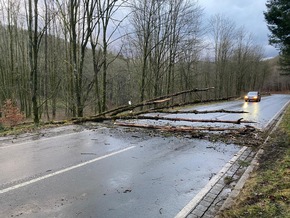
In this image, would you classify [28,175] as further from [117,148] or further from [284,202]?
[284,202]

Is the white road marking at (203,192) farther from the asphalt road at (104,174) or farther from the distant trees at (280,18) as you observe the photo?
the distant trees at (280,18)

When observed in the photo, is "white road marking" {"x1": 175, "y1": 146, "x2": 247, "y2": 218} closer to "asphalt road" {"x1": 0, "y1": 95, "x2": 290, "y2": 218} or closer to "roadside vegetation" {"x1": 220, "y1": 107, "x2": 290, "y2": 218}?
"asphalt road" {"x1": 0, "y1": 95, "x2": 290, "y2": 218}

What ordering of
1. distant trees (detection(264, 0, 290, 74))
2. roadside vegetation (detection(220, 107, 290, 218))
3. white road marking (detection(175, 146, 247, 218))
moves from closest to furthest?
roadside vegetation (detection(220, 107, 290, 218)) < white road marking (detection(175, 146, 247, 218)) < distant trees (detection(264, 0, 290, 74))

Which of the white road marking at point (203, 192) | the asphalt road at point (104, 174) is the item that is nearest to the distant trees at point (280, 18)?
the asphalt road at point (104, 174)

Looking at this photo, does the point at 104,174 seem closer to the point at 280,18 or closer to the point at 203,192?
the point at 203,192

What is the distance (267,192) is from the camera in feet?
15.8

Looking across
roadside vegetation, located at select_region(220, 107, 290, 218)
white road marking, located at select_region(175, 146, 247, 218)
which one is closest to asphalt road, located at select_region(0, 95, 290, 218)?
white road marking, located at select_region(175, 146, 247, 218)

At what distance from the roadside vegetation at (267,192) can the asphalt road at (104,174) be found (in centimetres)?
87

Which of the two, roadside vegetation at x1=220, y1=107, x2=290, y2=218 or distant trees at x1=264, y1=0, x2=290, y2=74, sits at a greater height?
distant trees at x1=264, y1=0, x2=290, y2=74

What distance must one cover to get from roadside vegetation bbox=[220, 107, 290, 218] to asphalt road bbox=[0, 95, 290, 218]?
87 centimetres

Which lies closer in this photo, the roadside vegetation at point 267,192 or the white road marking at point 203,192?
the roadside vegetation at point 267,192

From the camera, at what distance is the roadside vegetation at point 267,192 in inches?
160

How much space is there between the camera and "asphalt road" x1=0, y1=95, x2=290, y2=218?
428 centimetres

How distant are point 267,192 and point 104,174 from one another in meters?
3.31
